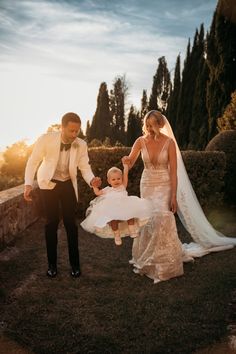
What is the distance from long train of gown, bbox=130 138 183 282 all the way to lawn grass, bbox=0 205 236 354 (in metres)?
0.21

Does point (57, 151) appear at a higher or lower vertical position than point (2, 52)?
lower

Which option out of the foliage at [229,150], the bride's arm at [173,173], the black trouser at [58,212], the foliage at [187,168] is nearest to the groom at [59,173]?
the black trouser at [58,212]

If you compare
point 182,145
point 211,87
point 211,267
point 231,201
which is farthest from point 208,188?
point 182,145

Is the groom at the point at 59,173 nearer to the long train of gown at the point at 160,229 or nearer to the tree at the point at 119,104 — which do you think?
the long train of gown at the point at 160,229

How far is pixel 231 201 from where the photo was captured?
42.4 feet

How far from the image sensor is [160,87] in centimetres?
4634

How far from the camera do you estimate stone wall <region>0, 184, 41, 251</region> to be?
294 inches

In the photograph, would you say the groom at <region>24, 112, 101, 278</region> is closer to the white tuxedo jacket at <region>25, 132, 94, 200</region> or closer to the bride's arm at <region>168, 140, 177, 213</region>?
→ the white tuxedo jacket at <region>25, 132, 94, 200</region>

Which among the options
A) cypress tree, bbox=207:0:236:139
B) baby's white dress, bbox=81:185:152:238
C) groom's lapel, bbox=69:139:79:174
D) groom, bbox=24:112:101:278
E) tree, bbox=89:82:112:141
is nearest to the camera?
baby's white dress, bbox=81:185:152:238

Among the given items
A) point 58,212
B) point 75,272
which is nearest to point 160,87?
point 58,212

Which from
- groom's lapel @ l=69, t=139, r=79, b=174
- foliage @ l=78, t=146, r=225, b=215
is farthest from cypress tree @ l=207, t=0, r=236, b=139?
groom's lapel @ l=69, t=139, r=79, b=174

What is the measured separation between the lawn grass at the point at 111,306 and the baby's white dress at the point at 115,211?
2.85 feet

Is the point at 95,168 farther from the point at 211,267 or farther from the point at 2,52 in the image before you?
the point at 211,267

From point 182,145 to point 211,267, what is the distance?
2478 centimetres
